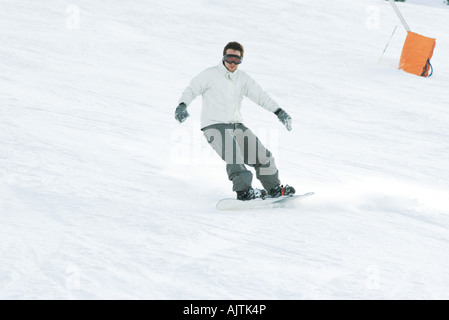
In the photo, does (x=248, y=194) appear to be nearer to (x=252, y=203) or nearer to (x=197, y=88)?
(x=252, y=203)

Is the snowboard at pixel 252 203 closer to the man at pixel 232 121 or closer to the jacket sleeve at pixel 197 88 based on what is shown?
the man at pixel 232 121

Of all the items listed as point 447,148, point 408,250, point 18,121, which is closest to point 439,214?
point 408,250

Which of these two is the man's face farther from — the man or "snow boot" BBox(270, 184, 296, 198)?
"snow boot" BBox(270, 184, 296, 198)

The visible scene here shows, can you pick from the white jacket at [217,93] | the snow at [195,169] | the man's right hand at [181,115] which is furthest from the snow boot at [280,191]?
the man's right hand at [181,115]

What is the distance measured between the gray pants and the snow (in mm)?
280

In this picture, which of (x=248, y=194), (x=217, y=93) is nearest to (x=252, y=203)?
(x=248, y=194)

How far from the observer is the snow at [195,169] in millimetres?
3572

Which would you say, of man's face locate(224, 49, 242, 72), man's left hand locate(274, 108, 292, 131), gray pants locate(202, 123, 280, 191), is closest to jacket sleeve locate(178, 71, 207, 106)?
man's face locate(224, 49, 242, 72)

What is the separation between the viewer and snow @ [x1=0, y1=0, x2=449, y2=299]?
357cm

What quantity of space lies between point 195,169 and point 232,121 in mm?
1538

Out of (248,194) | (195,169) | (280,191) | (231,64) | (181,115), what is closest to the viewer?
(181,115)

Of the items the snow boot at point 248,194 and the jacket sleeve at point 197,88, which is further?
the jacket sleeve at point 197,88

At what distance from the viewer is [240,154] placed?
513 cm


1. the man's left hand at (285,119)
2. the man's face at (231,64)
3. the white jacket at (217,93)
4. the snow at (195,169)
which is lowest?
the snow at (195,169)
